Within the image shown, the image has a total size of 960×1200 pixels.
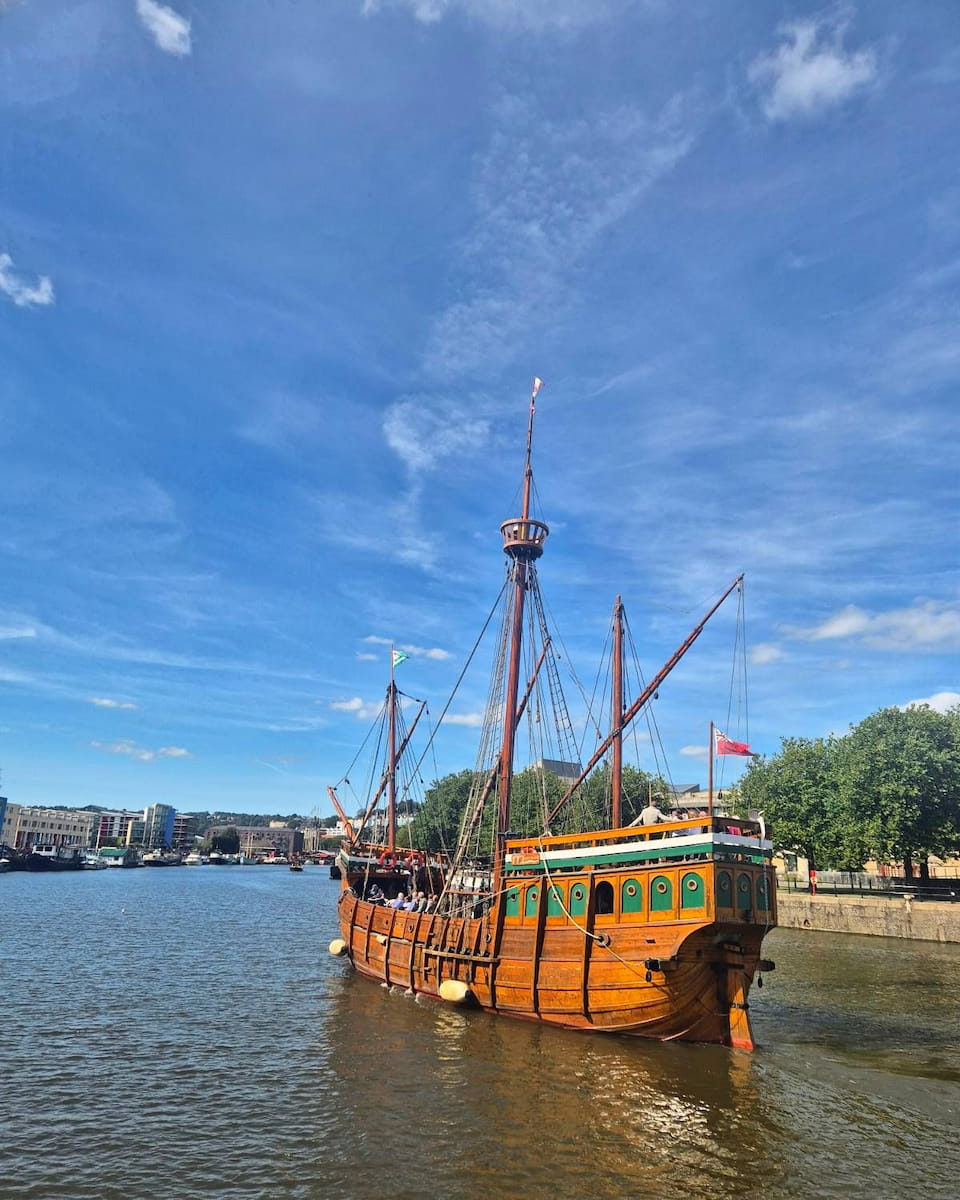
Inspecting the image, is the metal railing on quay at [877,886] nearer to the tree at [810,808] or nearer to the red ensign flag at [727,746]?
the tree at [810,808]

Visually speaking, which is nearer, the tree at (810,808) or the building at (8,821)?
the tree at (810,808)

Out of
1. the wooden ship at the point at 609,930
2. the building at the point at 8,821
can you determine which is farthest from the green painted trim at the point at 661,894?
the building at the point at 8,821

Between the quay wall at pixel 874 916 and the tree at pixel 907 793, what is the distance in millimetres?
4517

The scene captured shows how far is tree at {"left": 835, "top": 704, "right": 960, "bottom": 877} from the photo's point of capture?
191 feet

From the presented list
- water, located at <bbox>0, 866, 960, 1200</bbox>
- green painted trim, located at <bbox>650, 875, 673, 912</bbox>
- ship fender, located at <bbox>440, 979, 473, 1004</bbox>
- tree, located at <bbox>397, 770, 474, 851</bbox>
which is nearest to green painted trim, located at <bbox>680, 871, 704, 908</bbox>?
green painted trim, located at <bbox>650, 875, 673, 912</bbox>

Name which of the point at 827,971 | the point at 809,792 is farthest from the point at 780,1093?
the point at 809,792

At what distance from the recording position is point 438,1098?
19.6 metres

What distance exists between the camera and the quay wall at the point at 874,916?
52062 millimetres

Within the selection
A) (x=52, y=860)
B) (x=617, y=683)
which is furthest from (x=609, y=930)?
(x=52, y=860)

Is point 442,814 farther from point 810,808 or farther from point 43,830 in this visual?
point 43,830

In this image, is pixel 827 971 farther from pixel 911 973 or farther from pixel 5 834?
pixel 5 834

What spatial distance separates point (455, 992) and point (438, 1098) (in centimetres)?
990

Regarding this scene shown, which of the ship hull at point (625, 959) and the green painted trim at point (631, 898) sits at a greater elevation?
the green painted trim at point (631, 898)

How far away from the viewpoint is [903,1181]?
49.9 ft
